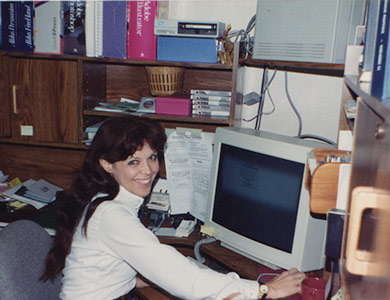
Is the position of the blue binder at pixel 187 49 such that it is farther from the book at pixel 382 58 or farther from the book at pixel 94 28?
the book at pixel 382 58

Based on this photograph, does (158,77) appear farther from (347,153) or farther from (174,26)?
(347,153)

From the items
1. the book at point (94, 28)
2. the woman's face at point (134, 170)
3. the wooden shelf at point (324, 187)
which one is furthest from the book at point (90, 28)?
the wooden shelf at point (324, 187)

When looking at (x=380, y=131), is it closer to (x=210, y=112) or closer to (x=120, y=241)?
(x=120, y=241)

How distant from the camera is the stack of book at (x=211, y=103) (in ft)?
6.77

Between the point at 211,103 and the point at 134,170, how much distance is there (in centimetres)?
60


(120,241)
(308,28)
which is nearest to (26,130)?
(120,241)

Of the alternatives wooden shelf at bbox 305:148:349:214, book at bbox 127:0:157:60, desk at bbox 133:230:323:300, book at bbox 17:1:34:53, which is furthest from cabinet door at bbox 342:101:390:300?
book at bbox 17:1:34:53

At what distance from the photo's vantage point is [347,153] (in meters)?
1.39

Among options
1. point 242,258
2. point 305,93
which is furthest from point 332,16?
point 242,258

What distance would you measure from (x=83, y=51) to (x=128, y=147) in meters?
0.71

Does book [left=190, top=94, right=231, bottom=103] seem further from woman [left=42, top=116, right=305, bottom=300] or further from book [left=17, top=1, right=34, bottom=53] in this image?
book [left=17, top=1, right=34, bottom=53]

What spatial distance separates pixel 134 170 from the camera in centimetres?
166

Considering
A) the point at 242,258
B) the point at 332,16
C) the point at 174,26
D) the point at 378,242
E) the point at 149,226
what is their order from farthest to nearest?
1. the point at 149,226
2. the point at 174,26
3. the point at 242,258
4. the point at 332,16
5. the point at 378,242

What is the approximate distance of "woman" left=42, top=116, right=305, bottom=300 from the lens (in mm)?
1359
